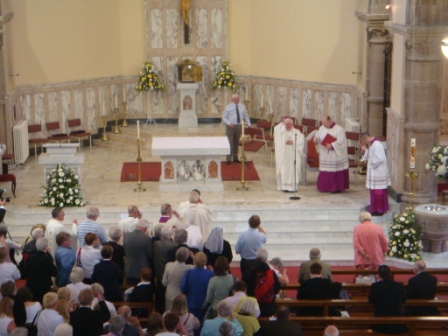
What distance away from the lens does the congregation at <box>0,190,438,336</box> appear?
10398 millimetres

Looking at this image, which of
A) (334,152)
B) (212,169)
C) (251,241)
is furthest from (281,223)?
(251,241)

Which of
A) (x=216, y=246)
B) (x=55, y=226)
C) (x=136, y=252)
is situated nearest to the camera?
(x=136, y=252)

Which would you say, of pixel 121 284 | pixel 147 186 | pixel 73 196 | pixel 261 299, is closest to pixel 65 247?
pixel 121 284

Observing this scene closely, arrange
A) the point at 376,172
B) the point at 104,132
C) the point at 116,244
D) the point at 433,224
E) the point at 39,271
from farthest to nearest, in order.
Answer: the point at 104,132 → the point at 376,172 → the point at 433,224 → the point at 116,244 → the point at 39,271

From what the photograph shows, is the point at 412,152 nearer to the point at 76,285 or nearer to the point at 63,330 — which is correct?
the point at 76,285

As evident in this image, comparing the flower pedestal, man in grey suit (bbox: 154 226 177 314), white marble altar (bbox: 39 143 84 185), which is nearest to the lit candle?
the flower pedestal

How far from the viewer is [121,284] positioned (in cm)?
1286

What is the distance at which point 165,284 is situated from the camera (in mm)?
12055

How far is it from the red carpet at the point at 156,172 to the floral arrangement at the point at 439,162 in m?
4.88

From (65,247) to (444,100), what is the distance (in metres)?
11.1

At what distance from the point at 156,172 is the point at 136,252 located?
7.91 m

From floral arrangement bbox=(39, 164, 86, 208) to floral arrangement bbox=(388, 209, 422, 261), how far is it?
575cm

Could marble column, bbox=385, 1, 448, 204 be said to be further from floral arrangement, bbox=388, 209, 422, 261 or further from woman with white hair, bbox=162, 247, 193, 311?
woman with white hair, bbox=162, 247, 193, 311

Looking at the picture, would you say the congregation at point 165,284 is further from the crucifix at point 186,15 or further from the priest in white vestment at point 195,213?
the crucifix at point 186,15
